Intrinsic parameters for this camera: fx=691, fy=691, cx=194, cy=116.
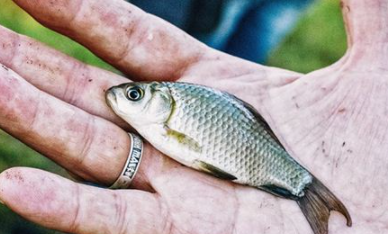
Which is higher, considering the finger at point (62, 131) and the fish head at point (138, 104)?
the fish head at point (138, 104)

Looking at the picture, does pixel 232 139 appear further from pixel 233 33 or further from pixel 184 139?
pixel 233 33

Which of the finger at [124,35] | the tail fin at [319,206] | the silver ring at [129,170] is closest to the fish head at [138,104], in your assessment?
the silver ring at [129,170]

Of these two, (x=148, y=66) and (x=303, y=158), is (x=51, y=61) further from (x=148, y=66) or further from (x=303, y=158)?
(x=303, y=158)

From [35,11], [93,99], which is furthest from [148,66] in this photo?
[35,11]

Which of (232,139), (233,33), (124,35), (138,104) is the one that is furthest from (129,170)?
(233,33)

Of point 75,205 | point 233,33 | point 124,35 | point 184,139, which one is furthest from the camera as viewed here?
point 233,33

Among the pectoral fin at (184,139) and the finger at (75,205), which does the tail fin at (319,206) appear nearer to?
the pectoral fin at (184,139)
